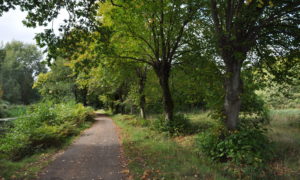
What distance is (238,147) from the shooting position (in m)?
6.07

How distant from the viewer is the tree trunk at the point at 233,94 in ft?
22.1

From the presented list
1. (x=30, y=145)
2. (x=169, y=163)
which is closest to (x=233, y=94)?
(x=169, y=163)

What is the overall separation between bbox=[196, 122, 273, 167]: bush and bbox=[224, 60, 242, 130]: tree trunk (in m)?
0.38

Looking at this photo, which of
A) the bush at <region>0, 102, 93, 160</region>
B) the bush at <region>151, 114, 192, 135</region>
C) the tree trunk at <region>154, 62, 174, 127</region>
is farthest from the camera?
the tree trunk at <region>154, 62, 174, 127</region>

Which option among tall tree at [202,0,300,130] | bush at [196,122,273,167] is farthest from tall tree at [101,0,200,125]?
bush at [196,122,273,167]

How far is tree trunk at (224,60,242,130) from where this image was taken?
6746 mm

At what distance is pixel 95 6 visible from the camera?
679cm

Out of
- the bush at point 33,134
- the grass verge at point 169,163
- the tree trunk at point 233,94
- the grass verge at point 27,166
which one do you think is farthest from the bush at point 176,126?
the grass verge at point 27,166

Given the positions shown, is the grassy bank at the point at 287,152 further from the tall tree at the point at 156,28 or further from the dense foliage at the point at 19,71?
the dense foliage at the point at 19,71

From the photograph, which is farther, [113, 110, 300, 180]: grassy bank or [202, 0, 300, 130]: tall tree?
[202, 0, 300, 130]: tall tree

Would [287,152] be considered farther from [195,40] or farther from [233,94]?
[195,40]

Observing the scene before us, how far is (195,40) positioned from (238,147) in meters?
6.72

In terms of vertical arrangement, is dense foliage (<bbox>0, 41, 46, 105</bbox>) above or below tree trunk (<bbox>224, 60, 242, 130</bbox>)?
above

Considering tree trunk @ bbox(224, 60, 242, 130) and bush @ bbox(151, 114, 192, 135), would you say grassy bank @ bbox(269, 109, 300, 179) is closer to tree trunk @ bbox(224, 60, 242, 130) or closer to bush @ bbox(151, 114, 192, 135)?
tree trunk @ bbox(224, 60, 242, 130)
